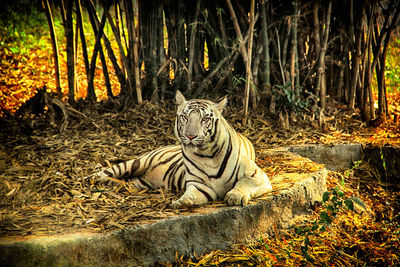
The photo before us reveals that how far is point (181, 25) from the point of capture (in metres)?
5.27

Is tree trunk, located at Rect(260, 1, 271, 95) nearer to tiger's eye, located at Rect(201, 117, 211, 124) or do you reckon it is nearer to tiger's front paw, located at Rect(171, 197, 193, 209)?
tiger's eye, located at Rect(201, 117, 211, 124)

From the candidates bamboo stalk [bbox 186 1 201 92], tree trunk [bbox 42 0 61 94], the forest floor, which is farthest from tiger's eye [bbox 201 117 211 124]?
tree trunk [bbox 42 0 61 94]

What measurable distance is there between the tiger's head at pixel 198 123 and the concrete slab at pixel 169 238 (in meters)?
0.50

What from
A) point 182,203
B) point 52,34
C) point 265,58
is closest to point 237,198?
point 182,203

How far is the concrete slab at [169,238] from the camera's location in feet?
7.39

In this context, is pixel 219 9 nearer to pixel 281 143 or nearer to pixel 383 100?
pixel 281 143

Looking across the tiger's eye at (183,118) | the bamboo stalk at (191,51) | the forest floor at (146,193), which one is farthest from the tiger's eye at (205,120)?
the bamboo stalk at (191,51)

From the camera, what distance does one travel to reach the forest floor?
2650 mm

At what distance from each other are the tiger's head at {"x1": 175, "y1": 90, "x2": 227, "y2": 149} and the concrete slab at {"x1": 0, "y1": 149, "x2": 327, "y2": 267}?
0.50m

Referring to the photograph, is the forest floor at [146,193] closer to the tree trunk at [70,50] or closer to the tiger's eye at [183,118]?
the tree trunk at [70,50]

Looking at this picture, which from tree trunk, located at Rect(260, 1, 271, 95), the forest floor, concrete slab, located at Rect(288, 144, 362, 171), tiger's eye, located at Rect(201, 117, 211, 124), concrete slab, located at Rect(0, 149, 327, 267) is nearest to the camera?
concrete slab, located at Rect(0, 149, 327, 267)

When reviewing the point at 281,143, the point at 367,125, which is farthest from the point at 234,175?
the point at 367,125

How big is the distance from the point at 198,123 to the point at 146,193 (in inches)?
35.9

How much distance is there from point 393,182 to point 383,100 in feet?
5.25
